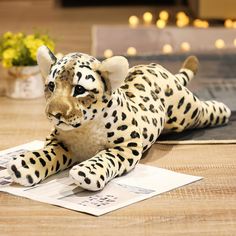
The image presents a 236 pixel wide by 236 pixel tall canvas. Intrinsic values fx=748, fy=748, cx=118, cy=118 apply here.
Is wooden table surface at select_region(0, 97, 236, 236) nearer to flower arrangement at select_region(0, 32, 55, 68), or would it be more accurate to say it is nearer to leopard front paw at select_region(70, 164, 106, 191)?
leopard front paw at select_region(70, 164, 106, 191)

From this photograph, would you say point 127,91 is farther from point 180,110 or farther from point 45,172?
point 45,172

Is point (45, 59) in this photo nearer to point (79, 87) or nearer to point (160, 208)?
point (79, 87)

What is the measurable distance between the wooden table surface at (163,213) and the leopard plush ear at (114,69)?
10.8 inches

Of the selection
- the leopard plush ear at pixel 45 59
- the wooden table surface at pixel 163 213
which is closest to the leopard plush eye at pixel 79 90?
the leopard plush ear at pixel 45 59

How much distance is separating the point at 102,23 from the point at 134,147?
2738mm

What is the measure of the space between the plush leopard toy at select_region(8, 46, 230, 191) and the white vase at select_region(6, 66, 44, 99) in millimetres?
682

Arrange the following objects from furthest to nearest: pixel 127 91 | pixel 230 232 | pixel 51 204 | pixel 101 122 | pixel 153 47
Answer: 1. pixel 153 47
2. pixel 127 91
3. pixel 101 122
4. pixel 51 204
5. pixel 230 232

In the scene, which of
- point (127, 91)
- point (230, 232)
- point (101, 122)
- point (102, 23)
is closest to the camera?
point (230, 232)

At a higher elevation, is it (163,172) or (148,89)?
(148,89)

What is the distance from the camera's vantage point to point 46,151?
1713 mm

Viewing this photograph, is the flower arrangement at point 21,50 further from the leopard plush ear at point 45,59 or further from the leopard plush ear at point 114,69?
the leopard plush ear at point 114,69

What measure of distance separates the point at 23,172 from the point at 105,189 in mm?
182

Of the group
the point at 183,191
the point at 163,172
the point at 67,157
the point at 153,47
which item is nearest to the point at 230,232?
the point at 183,191

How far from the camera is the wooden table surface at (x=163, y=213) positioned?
1462 millimetres
